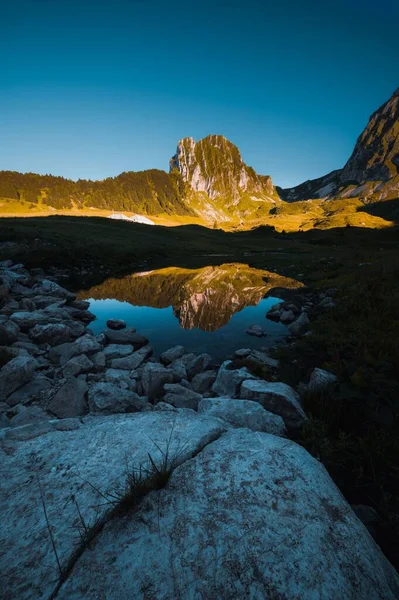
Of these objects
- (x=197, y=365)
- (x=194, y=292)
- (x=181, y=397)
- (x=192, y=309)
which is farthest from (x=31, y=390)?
(x=194, y=292)

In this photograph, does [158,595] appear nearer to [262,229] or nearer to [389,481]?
[389,481]

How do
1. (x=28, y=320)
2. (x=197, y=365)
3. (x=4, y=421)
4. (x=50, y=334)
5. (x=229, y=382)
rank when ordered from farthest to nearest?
(x=28, y=320) < (x=50, y=334) < (x=197, y=365) < (x=229, y=382) < (x=4, y=421)

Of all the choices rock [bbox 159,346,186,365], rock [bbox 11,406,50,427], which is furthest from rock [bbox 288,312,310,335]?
rock [bbox 11,406,50,427]

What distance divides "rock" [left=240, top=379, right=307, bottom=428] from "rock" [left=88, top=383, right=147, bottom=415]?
2319 millimetres

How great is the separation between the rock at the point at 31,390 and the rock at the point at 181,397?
3.00 metres

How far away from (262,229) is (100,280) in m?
109

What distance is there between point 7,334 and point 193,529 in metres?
9.02

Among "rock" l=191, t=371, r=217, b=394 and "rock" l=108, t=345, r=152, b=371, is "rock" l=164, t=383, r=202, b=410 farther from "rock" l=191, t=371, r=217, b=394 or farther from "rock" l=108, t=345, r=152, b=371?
"rock" l=108, t=345, r=152, b=371

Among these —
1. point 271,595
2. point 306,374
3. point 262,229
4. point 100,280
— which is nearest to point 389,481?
point 271,595

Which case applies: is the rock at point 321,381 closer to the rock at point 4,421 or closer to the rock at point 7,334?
the rock at point 4,421

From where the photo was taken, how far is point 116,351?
8.87 meters

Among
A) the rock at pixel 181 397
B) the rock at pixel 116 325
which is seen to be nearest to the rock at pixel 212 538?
the rock at pixel 181 397

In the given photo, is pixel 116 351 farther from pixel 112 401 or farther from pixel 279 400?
pixel 279 400

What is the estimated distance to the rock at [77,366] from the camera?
23.1 ft
